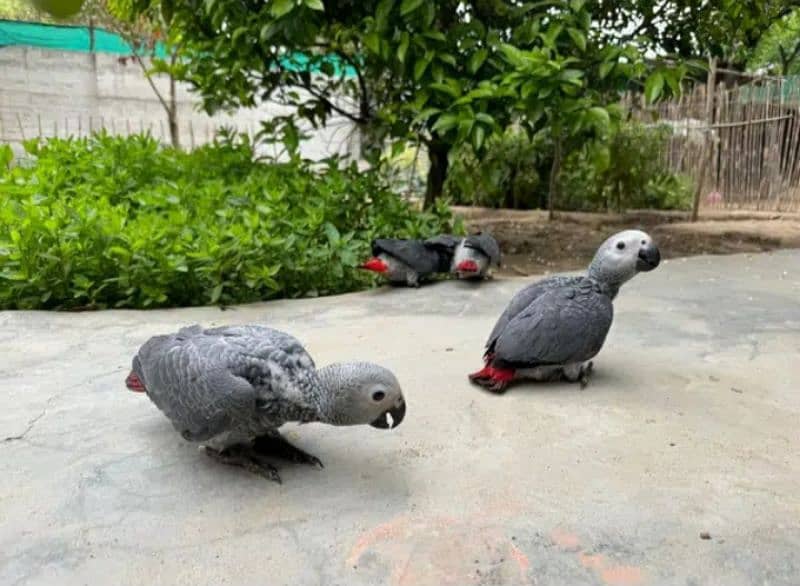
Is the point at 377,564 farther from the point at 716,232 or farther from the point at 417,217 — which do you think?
the point at 716,232

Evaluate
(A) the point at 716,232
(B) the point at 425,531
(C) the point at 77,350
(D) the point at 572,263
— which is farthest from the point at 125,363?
(A) the point at 716,232

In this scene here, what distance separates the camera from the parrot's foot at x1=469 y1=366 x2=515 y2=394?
2.82 m

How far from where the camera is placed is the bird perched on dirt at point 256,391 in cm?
198

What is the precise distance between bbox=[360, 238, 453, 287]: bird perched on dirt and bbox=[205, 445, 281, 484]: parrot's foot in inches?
103

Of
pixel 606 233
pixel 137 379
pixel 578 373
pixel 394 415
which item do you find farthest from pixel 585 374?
pixel 606 233

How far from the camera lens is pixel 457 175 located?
607cm

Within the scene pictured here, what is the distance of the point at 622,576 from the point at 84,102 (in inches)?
454

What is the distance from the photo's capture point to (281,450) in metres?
2.29

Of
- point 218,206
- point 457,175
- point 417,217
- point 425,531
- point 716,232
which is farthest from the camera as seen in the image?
point 716,232

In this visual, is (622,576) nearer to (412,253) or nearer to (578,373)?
(578,373)

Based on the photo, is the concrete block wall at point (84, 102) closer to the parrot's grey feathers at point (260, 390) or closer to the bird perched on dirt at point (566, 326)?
the bird perched on dirt at point (566, 326)

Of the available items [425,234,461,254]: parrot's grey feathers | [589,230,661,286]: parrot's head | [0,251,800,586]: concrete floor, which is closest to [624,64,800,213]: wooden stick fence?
[425,234,461,254]: parrot's grey feathers

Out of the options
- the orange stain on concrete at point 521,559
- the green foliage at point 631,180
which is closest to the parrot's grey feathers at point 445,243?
the orange stain on concrete at point 521,559

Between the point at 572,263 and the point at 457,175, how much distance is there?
1.31 metres
